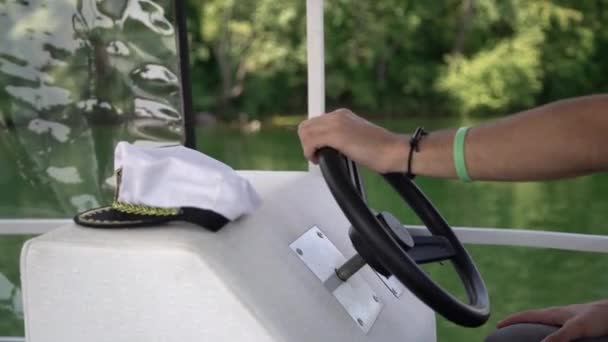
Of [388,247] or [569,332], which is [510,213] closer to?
[569,332]

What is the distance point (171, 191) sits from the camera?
99 cm

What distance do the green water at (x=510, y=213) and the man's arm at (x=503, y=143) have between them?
24.2 ft

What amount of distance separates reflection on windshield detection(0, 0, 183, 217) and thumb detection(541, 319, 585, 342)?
1693mm

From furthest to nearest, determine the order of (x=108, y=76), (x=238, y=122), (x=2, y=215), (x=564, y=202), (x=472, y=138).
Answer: (x=238, y=122) < (x=564, y=202) < (x=2, y=215) < (x=108, y=76) < (x=472, y=138)

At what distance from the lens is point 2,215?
3361 mm

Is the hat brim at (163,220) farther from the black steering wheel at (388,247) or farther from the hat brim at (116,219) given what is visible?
the black steering wheel at (388,247)

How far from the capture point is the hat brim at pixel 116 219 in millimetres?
973

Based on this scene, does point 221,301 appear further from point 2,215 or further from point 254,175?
point 2,215

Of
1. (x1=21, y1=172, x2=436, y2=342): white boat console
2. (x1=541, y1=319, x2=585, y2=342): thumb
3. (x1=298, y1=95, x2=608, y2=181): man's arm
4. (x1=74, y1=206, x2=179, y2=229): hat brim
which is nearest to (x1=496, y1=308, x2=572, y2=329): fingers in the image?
(x1=541, y1=319, x2=585, y2=342): thumb

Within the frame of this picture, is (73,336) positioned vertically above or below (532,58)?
above

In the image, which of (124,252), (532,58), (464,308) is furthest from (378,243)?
(532,58)

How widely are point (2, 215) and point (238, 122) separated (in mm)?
18256

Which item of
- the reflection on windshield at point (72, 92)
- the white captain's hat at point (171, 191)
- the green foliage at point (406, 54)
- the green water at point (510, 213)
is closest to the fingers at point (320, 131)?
the white captain's hat at point (171, 191)

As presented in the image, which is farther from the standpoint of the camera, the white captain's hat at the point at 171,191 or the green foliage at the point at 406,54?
the green foliage at the point at 406,54
